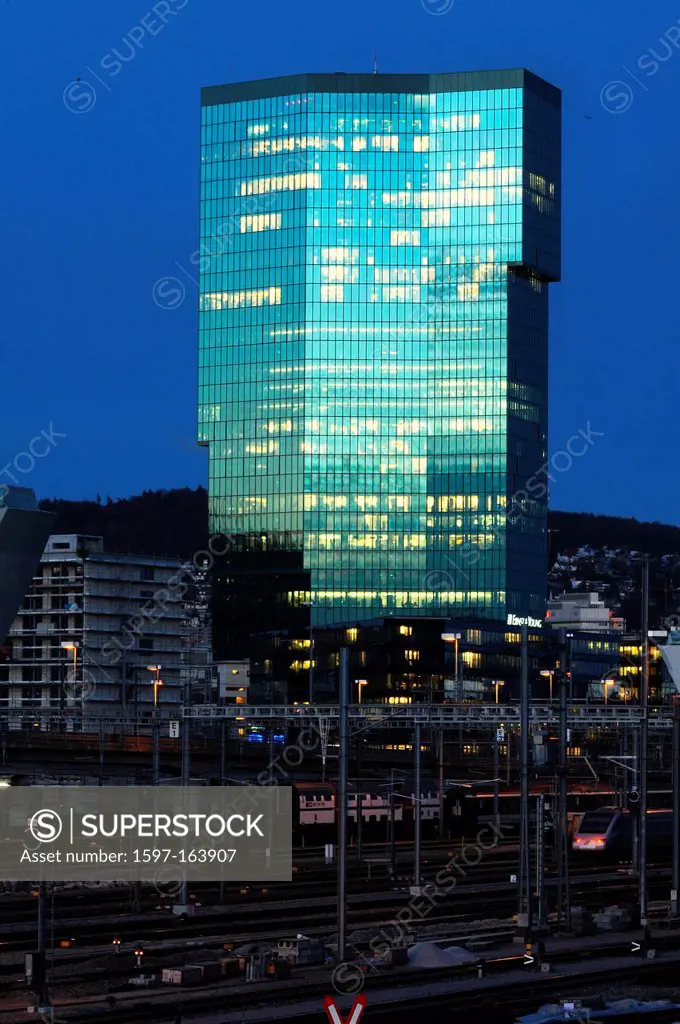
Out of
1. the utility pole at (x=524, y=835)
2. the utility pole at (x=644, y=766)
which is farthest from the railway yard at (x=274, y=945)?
the utility pole at (x=644, y=766)

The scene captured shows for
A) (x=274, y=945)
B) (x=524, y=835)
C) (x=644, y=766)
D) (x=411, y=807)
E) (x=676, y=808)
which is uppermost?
(x=644, y=766)

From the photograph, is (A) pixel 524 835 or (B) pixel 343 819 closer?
(B) pixel 343 819

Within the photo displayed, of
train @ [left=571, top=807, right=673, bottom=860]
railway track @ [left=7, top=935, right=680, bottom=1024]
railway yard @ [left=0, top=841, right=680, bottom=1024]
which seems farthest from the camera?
train @ [left=571, top=807, right=673, bottom=860]

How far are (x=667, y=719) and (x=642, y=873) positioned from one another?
4231 cm

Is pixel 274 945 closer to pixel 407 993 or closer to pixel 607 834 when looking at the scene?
pixel 407 993

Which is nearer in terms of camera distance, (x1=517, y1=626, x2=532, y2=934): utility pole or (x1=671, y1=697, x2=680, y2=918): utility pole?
(x1=517, y1=626, x2=532, y2=934): utility pole

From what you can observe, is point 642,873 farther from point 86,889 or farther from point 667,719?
point 667,719

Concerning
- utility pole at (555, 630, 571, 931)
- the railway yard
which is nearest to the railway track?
the railway yard

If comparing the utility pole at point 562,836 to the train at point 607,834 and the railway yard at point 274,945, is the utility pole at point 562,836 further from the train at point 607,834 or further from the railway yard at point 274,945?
the train at point 607,834

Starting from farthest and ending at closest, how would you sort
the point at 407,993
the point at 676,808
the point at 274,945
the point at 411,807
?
the point at 411,807, the point at 676,808, the point at 274,945, the point at 407,993

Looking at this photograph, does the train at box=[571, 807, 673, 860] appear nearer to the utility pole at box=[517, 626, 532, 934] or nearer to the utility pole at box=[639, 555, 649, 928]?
the utility pole at box=[639, 555, 649, 928]

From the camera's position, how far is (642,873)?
213 feet

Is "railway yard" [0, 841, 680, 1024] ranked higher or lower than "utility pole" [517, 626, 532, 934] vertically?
lower

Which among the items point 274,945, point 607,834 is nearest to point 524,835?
point 274,945
